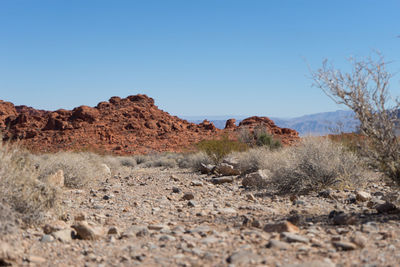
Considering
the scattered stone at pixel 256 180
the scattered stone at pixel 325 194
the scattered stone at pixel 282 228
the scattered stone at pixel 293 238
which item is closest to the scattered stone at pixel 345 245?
the scattered stone at pixel 293 238

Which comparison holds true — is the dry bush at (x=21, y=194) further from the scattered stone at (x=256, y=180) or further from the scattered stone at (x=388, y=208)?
the scattered stone at (x=256, y=180)

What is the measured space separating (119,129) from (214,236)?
1689 inches

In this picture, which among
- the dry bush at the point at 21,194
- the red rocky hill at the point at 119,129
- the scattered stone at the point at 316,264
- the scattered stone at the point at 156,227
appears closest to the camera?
the scattered stone at the point at 316,264

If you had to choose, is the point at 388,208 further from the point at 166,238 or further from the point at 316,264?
the point at 166,238

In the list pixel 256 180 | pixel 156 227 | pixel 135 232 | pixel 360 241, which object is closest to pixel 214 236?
pixel 156 227

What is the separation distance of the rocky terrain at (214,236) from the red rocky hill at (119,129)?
105 ft

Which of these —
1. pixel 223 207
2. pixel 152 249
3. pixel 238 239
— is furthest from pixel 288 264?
pixel 223 207

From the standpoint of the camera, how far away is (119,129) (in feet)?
152

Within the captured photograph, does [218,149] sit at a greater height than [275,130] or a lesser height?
lesser

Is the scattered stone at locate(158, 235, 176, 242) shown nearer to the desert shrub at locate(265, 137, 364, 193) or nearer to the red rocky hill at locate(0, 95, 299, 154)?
the desert shrub at locate(265, 137, 364, 193)

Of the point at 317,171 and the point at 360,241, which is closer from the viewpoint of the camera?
the point at 360,241

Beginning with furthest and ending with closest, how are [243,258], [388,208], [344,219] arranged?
[388,208] < [344,219] < [243,258]

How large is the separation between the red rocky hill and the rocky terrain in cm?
3197

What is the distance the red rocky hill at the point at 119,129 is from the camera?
40688 mm
